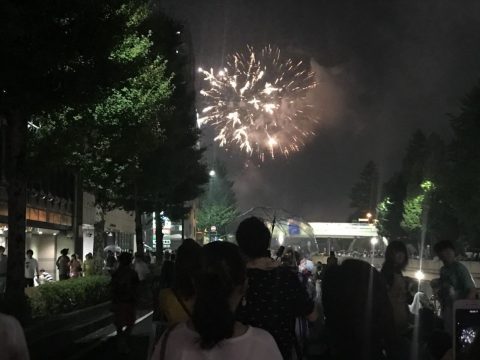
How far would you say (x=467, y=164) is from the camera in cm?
4509

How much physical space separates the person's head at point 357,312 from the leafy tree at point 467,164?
41.1 meters

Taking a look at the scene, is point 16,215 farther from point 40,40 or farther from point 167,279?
point 167,279

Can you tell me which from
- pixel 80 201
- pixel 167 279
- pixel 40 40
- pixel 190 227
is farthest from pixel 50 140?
pixel 190 227

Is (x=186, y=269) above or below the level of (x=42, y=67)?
below

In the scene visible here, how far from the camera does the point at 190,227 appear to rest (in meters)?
89.8

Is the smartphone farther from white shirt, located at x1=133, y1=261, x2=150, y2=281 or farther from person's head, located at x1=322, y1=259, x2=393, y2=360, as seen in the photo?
white shirt, located at x1=133, y1=261, x2=150, y2=281

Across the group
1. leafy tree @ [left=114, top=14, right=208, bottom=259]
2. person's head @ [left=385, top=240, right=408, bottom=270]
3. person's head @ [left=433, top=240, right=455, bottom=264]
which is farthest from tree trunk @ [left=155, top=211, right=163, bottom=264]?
person's head @ [left=385, top=240, right=408, bottom=270]

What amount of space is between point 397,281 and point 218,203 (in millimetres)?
89078

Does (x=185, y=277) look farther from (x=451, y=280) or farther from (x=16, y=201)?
(x=16, y=201)

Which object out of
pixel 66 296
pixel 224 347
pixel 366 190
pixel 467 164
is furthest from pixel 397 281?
pixel 366 190

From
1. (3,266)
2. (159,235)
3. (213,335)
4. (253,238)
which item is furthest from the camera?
(159,235)

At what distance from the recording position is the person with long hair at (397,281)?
5789mm

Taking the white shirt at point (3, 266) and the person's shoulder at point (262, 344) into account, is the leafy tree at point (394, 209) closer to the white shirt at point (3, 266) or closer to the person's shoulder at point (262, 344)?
the white shirt at point (3, 266)

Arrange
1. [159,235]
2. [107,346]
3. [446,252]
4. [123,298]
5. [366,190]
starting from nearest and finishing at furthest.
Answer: [446,252] → [123,298] → [107,346] → [159,235] → [366,190]
